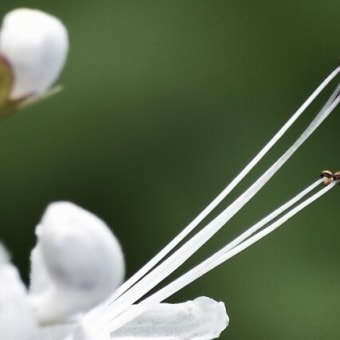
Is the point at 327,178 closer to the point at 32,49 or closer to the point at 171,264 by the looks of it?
the point at 171,264

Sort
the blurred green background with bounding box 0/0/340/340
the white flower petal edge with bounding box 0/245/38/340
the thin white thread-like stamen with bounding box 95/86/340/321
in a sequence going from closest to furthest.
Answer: the white flower petal edge with bounding box 0/245/38/340, the thin white thread-like stamen with bounding box 95/86/340/321, the blurred green background with bounding box 0/0/340/340

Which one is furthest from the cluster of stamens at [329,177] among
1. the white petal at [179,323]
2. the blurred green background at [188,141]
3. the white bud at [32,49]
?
the blurred green background at [188,141]

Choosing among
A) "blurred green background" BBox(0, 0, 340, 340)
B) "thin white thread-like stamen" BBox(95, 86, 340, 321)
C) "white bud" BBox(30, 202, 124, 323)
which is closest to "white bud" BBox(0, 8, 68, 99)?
"white bud" BBox(30, 202, 124, 323)

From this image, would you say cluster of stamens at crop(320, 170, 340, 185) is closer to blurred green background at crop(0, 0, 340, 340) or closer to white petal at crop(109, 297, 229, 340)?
white petal at crop(109, 297, 229, 340)

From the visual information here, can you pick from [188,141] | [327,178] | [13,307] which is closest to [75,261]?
[13,307]

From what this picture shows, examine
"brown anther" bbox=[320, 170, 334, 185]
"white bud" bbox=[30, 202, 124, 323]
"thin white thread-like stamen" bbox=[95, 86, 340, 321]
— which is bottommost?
"thin white thread-like stamen" bbox=[95, 86, 340, 321]

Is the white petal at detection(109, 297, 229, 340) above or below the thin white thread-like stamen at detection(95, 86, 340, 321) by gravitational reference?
below
